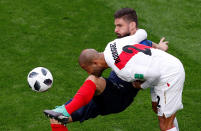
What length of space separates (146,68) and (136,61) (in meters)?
0.16

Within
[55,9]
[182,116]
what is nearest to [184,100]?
[182,116]

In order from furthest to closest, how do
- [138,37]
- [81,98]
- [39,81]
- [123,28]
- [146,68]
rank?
[39,81], [123,28], [138,37], [81,98], [146,68]

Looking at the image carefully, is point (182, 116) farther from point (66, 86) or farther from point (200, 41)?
point (200, 41)

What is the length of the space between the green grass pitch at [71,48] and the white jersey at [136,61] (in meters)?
1.84

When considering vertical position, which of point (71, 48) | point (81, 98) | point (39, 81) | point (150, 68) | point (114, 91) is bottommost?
point (71, 48)

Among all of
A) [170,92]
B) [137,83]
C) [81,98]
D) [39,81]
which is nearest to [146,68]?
[137,83]

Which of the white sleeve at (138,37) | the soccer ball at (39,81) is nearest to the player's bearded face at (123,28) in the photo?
the white sleeve at (138,37)

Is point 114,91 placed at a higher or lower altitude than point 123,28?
lower

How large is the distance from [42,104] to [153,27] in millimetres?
4250

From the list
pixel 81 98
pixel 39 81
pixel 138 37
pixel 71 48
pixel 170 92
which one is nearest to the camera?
pixel 81 98

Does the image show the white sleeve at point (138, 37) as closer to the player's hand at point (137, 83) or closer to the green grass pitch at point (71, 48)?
the player's hand at point (137, 83)

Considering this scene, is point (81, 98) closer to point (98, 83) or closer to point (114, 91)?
point (98, 83)

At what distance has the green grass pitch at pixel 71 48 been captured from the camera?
7.84m

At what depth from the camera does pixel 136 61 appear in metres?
5.80
